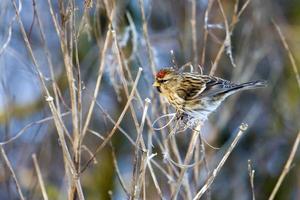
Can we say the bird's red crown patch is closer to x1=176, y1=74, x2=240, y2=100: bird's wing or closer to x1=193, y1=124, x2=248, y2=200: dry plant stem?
x1=176, y1=74, x2=240, y2=100: bird's wing

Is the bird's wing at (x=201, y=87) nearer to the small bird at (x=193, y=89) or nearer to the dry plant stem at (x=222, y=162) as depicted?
the small bird at (x=193, y=89)

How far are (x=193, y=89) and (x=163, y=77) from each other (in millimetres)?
344

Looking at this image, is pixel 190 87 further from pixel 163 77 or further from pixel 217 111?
pixel 217 111

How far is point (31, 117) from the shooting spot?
697 cm

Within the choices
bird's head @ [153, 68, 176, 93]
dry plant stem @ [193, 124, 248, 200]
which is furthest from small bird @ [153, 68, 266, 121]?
dry plant stem @ [193, 124, 248, 200]

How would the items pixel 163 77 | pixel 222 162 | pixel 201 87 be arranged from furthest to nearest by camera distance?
pixel 201 87 < pixel 163 77 < pixel 222 162

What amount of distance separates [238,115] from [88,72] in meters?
1.78

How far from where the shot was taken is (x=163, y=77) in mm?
3502

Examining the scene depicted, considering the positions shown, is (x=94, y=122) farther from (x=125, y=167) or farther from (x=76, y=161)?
(x=76, y=161)

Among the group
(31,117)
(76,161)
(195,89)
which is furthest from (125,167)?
(76,161)

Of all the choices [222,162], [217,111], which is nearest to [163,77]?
[222,162]

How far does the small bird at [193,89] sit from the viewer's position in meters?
3.50

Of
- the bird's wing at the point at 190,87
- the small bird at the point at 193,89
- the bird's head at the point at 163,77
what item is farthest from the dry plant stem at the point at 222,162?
the bird's wing at the point at 190,87

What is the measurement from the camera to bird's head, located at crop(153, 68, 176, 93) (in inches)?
137
